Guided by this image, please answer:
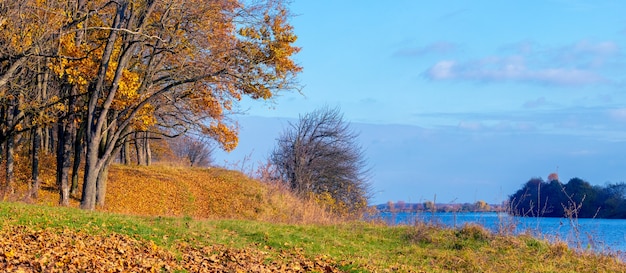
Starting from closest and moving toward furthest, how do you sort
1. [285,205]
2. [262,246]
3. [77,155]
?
[262,246] → [77,155] → [285,205]

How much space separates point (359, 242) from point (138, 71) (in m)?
11.9

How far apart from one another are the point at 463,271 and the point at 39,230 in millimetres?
8634

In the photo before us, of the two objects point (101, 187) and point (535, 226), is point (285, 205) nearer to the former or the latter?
point (101, 187)

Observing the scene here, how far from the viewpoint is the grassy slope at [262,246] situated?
1088 centimetres

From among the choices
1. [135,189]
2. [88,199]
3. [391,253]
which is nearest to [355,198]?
[135,189]

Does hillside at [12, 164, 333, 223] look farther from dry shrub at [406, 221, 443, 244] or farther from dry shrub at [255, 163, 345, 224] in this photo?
dry shrub at [406, 221, 443, 244]

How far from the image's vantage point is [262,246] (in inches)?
566

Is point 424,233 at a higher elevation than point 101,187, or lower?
lower

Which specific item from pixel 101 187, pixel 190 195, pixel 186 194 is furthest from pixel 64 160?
pixel 190 195

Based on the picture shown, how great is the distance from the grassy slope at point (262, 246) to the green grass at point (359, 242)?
0.9 inches

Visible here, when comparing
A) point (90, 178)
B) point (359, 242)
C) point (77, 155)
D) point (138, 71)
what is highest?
point (138, 71)

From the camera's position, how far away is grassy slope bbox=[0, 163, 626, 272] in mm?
10883

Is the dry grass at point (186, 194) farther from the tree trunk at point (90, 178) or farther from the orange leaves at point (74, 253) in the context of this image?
the orange leaves at point (74, 253)

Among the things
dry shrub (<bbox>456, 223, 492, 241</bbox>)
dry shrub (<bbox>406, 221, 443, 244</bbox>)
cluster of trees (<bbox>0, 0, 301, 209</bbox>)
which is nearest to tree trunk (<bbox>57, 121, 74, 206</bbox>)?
cluster of trees (<bbox>0, 0, 301, 209</bbox>)
